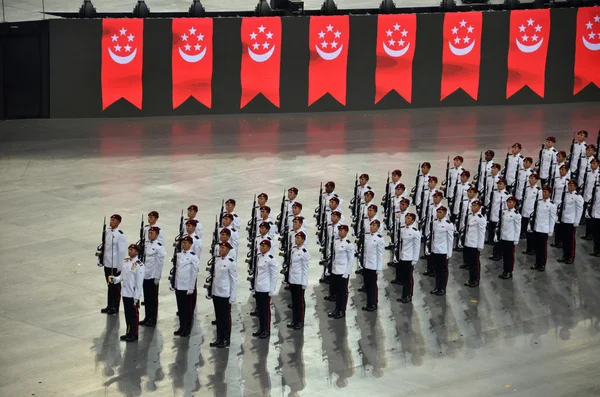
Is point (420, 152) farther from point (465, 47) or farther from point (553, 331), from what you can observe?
point (553, 331)

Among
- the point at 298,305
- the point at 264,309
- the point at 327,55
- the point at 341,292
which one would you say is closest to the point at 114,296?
the point at 264,309

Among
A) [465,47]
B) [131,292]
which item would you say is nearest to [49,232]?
[131,292]

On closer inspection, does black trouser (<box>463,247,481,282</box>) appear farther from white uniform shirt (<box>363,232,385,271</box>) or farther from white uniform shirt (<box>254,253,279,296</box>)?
white uniform shirt (<box>254,253,279,296</box>)

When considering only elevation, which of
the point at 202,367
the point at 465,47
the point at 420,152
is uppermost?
the point at 465,47

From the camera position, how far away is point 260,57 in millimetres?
24609

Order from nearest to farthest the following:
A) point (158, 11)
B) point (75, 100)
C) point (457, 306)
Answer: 1. point (457, 306)
2. point (75, 100)
3. point (158, 11)

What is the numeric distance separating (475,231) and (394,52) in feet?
33.0

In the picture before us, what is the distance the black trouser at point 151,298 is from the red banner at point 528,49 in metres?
14.0

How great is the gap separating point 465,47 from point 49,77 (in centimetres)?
924

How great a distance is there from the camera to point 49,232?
57.9 ft

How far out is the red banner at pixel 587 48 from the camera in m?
26.0

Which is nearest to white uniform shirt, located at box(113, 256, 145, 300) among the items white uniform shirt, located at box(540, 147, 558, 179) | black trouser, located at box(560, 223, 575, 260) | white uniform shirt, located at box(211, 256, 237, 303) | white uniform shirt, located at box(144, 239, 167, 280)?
white uniform shirt, located at box(144, 239, 167, 280)

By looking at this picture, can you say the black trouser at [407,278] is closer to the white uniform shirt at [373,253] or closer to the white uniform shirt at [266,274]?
the white uniform shirt at [373,253]

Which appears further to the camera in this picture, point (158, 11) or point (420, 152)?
point (158, 11)
